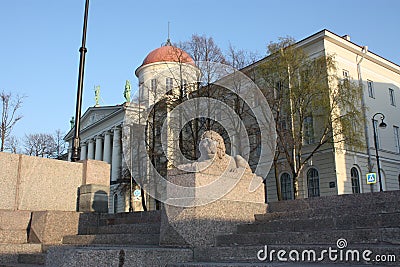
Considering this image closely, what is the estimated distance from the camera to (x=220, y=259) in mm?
5961

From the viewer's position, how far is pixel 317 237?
5711 millimetres

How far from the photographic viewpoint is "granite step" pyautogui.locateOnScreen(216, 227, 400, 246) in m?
5.23

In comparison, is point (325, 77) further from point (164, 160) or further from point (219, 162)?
point (219, 162)

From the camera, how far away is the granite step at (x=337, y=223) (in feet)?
19.4

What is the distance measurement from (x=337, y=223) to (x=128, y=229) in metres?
4.62

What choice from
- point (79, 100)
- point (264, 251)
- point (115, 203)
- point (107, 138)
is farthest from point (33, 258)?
point (107, 138)

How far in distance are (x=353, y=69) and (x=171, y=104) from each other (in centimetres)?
1719

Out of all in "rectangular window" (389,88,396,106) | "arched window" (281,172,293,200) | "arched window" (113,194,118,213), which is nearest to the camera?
"arched window" (281,172,293,200)

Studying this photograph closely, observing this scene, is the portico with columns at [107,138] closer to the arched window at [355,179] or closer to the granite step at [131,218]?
the arched window at [355,179]

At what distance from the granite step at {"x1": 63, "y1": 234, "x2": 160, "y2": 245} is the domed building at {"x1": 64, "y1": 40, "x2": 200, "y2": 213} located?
1711cm

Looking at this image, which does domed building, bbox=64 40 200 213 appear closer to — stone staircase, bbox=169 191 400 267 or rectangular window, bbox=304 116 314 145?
rectangular window, bbox=304 116 314 145

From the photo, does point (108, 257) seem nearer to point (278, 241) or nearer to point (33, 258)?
point (278, 241)

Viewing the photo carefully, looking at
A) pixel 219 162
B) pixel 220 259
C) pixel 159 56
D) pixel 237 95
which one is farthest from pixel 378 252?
pixel 159 56

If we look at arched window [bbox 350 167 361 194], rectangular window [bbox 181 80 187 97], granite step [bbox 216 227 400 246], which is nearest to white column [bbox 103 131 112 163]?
rectangular window [bbox 181 80 187 97]
